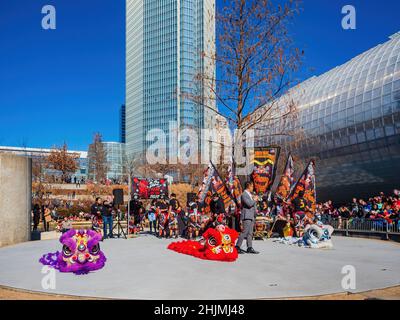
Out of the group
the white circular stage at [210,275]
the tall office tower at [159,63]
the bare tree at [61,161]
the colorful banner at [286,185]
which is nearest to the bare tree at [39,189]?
the bare tree at [61,161]

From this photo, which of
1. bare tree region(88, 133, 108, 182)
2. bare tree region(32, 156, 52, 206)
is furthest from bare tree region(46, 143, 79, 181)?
bare tree region(32, 156, 52, 206)

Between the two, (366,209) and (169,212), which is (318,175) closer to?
(366,209)

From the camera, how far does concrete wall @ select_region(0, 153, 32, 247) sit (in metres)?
16.5

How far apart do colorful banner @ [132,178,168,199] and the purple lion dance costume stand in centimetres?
1910

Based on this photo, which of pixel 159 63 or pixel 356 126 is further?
pixel 159 63

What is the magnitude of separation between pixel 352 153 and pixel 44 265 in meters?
36.2

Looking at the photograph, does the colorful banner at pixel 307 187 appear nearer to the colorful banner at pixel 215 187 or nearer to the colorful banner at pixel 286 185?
the colorful banner at pixel 286 185

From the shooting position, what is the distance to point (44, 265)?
10.9 meters

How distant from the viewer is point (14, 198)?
16906 mm

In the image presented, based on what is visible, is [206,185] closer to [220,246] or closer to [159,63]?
[220,246]

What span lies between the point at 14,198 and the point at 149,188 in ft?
47.0

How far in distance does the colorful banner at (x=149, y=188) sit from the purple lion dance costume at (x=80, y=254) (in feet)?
62.7

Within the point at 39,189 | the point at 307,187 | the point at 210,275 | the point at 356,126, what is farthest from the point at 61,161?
the point at 210,275

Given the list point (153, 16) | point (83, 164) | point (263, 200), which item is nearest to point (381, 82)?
point (263, 200)
